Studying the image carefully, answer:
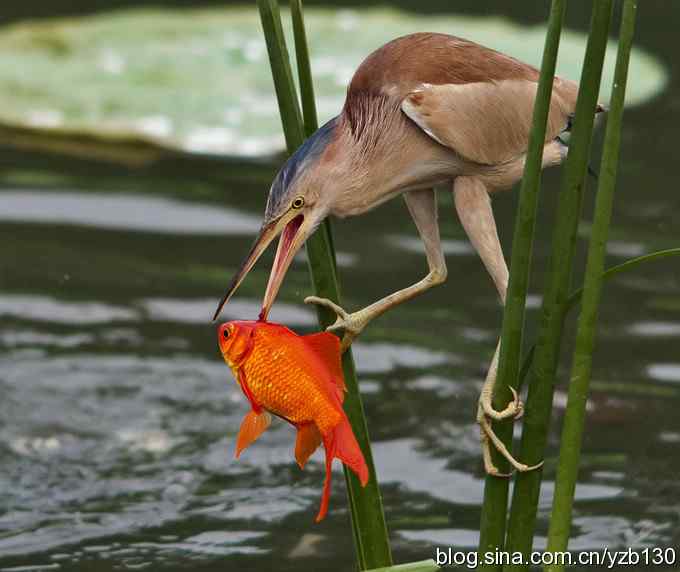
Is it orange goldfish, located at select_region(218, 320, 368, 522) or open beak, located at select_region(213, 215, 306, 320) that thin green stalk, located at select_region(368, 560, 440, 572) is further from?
open beak, located at select_region(213, 215, 306, 320)

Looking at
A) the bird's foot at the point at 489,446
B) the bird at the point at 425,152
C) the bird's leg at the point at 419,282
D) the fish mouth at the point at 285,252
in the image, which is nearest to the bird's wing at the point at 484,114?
the bird at the point at 425,152

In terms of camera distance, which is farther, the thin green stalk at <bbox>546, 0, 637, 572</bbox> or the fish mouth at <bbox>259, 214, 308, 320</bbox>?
the fish mouth at <bbox>259, 214, 308, 320</bbox>

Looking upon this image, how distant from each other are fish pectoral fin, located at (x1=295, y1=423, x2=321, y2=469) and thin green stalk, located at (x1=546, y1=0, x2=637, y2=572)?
281 mm

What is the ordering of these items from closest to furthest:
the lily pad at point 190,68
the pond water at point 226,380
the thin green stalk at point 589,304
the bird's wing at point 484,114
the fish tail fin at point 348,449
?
the thin green stalk at point 589,304 → the fish tail fin at point 348,449 → the bird's wing at point 484,114 → the pond water at point 226,380 → the lily pad at point 190,68

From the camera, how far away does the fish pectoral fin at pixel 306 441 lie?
1688mm

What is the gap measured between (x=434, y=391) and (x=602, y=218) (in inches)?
76.4

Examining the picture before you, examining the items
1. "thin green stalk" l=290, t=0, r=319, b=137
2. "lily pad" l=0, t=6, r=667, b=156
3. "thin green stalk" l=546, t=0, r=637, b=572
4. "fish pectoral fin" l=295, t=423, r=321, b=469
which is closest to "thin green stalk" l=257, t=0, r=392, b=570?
"thin green stalk" l=290, t=0, r=319, b=137

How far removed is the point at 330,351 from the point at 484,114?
360mm

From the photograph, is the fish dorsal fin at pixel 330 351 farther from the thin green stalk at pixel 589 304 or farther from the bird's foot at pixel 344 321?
the thin green stalk at pixel 589 304

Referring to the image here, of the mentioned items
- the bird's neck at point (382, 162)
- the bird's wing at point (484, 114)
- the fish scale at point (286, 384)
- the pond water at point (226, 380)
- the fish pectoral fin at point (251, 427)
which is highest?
the bird's wing at point (484, 114)

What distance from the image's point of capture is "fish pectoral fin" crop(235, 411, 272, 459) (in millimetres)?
1674

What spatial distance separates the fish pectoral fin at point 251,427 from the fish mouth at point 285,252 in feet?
0.37

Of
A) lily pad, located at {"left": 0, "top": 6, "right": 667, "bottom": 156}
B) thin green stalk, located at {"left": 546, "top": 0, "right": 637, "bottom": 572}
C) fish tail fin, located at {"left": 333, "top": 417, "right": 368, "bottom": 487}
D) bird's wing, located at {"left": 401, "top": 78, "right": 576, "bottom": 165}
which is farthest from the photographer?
lily pad, located at {"left": 0, "top": 6, "right": 667, "bottom": 156}

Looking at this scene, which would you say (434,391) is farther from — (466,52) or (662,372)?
(466,52)
